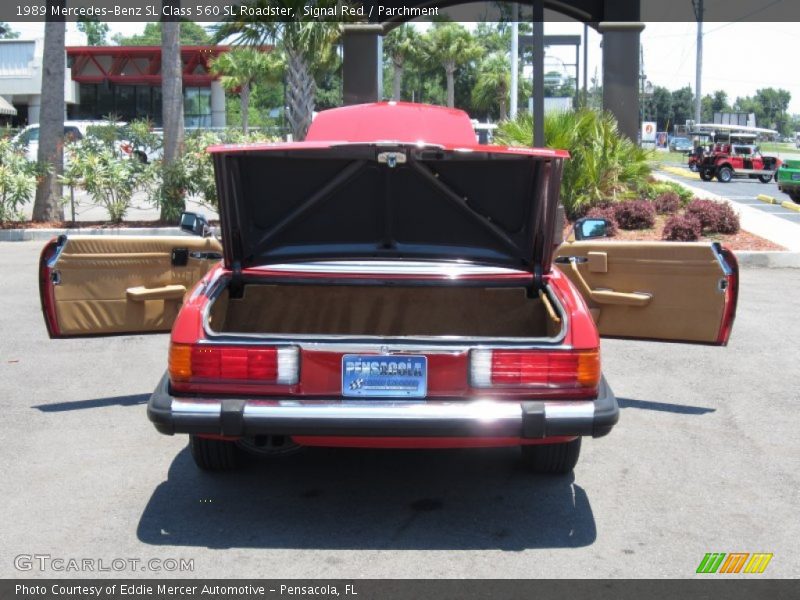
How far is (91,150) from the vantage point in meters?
18.0

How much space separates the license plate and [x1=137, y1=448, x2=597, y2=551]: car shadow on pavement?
0.67 m

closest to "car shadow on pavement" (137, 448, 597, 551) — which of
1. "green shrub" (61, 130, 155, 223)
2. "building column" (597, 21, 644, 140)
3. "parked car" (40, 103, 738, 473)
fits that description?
"parked car" (40, 103, 738, 473)

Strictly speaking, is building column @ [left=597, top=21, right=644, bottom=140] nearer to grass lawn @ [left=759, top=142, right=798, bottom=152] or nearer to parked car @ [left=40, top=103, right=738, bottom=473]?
parked car @ [left=40, top=103, right=738, bottom=473]

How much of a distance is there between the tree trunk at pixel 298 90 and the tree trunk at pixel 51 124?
485 centimetres

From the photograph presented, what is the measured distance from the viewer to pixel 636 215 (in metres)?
14.9

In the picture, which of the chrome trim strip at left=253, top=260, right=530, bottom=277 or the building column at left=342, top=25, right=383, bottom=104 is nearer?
the chrome trim strip at left=253, top=260, right=530, bottom=277

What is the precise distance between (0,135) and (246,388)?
16.5 metres

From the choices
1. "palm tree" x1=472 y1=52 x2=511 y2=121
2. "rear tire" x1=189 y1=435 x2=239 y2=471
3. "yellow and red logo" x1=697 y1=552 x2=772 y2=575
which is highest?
"palm tree" x1=472 y1=52 x2=511 y2=121

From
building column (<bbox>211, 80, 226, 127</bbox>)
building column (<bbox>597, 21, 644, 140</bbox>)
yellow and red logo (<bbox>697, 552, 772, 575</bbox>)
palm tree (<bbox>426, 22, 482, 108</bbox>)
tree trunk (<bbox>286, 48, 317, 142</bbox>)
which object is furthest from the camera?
palm tree (<bbox>426, 22, 482, 108</bbox>)

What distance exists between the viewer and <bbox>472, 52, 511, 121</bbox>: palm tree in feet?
228

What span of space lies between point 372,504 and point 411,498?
0.22m

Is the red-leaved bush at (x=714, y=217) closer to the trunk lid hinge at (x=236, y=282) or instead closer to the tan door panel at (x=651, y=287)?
the tan door panel at (x=651, y=287)

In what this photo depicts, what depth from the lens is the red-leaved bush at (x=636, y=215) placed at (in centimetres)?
1493
